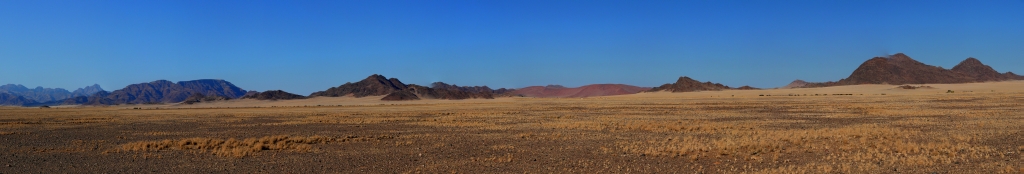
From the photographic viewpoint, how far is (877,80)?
117 m

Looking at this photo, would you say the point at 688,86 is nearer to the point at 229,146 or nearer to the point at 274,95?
the point at 274,95

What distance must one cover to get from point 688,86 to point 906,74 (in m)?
38.8

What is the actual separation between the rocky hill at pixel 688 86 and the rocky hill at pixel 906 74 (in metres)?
24.6

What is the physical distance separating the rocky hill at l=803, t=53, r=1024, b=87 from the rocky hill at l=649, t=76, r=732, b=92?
24619mm

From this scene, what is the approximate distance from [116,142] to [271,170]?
9145 millimetres

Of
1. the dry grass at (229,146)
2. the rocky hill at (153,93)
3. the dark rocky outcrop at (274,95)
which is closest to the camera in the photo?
the dry grass at (229,146)

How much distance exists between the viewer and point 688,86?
117812mm

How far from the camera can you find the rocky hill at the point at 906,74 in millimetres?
115988

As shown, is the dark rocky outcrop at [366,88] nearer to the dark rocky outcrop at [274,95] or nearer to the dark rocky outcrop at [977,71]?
the dark rocky outcrop at [274,95]

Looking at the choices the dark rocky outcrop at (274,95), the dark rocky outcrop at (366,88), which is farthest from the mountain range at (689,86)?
the dark rocky outcrop at (274,95)

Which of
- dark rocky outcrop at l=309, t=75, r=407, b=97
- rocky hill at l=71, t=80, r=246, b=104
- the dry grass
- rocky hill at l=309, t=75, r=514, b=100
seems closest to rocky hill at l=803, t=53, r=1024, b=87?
rocky hill at l=309, t=75, r=514, b=100

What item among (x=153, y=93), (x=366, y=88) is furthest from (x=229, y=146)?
(x=153, y=93)

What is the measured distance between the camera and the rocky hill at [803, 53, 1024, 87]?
381ft

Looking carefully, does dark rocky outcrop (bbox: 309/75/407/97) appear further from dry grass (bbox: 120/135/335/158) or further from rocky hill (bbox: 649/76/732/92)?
dry grass (bbox: 120/135/335/158)
